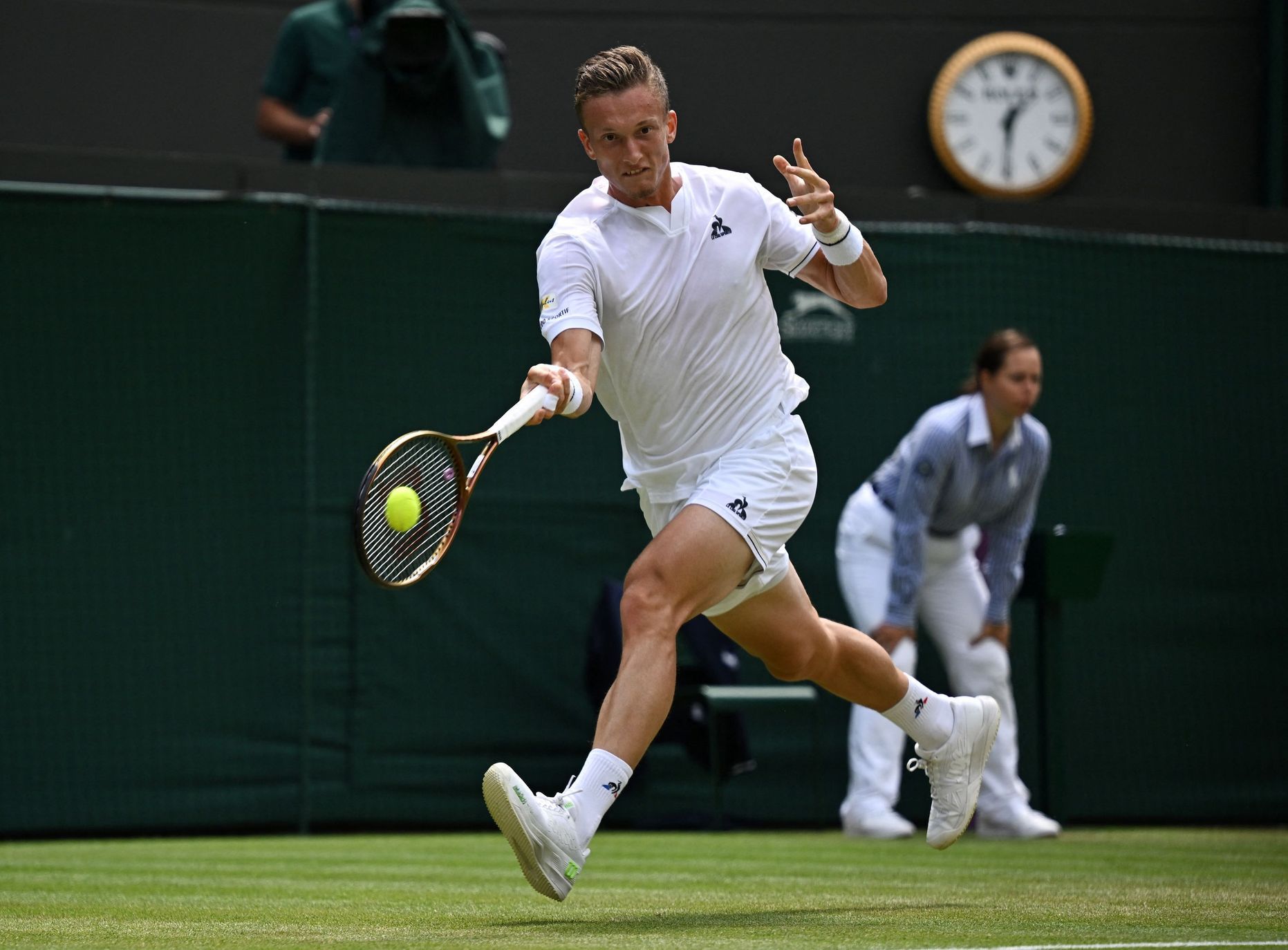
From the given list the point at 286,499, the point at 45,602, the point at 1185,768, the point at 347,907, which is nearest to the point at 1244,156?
the point at 1185,768

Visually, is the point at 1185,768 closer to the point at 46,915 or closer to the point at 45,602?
the point at 45,602

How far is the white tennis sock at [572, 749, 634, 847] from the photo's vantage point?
415cm

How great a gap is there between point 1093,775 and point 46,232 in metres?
5.04

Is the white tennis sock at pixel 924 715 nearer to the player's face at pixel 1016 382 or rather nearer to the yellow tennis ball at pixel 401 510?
the yellow tennis ball at pixel 401 510

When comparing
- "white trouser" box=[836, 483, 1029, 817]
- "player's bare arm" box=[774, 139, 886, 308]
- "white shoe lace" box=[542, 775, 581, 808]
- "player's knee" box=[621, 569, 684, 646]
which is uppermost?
"player's bare arm" box=[774, 139, 886, 308]

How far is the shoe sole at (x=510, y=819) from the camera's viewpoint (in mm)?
3998

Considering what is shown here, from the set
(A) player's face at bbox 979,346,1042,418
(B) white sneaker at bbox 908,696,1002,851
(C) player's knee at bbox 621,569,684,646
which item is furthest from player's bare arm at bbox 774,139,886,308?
(A) player's face at bbox 979,346,1042,418

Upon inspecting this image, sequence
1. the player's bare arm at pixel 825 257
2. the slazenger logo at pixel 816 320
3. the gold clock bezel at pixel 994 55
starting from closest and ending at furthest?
the player's bare arm at pixel 825 257 → the slazenger logo at pixel 816 320 → the gold clock bezel at pixel 994 55

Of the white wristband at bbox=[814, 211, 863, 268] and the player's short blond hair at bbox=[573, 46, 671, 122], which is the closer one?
the player's short blond hair at bbox=[573, 46, 671, 122]

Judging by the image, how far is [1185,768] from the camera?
904 centimetres

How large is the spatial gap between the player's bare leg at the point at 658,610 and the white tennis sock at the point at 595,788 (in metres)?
0.03

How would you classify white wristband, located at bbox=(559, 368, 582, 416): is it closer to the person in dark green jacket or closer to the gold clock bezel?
the person in dark green jacket

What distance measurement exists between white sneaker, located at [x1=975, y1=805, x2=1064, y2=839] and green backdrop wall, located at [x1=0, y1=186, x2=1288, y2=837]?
0.58 meters

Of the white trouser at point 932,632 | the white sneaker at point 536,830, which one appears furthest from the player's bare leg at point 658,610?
the white trouser at point 932,632
